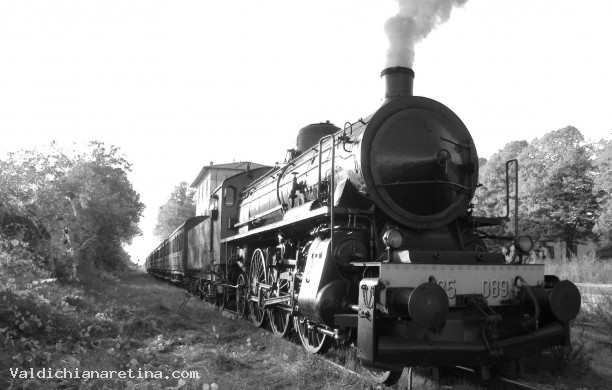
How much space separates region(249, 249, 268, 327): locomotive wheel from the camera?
9.03 metres

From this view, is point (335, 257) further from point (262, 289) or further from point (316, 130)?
point (316, 130)

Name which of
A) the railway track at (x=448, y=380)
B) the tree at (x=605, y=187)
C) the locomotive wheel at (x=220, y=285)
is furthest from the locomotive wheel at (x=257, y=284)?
the tree at (x=605, y=187)

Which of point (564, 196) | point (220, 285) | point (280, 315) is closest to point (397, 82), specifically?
point (280, 315)

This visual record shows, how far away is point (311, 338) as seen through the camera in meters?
7.21

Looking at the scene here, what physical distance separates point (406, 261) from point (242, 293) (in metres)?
6.57

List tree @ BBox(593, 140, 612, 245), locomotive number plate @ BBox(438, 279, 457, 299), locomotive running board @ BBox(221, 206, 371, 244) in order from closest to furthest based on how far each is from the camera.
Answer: locomotive number plate @ BBox(438, 279, 457, 299) < locomotive running board @ BBox(221, 206, 371, 244) < tree @ BBox(593, 140, 612, 245)

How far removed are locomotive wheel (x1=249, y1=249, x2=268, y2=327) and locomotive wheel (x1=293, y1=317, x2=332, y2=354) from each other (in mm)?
1499

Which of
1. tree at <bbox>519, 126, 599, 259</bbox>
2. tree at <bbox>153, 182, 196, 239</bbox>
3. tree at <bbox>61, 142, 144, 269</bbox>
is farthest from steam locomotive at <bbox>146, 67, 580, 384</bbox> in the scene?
tree at <bbox>153, 182, 196, 239</bbox>

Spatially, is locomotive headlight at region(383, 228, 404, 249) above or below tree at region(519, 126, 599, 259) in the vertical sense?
below

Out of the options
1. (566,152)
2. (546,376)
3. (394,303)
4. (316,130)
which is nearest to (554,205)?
(566,152)

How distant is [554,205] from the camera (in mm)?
32844

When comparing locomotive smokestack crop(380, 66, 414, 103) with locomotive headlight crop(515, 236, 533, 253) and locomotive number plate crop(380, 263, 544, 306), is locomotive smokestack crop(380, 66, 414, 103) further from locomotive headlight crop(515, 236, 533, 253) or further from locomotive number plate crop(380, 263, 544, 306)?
locomotive number plate crop(380, 263, 544, 306)

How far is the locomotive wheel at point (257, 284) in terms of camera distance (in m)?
9.03

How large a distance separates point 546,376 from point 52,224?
38.3 ft
